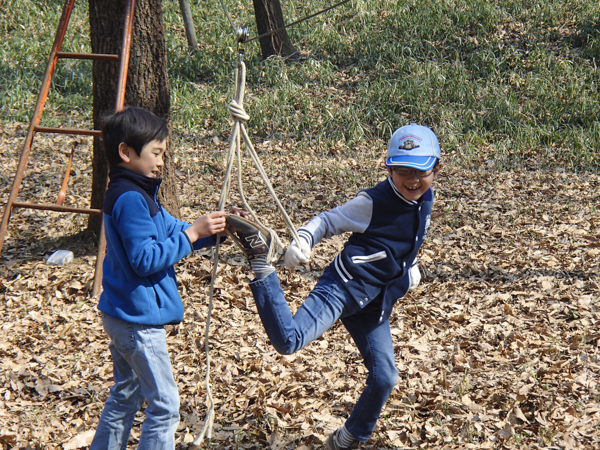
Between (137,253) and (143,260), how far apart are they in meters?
0.04

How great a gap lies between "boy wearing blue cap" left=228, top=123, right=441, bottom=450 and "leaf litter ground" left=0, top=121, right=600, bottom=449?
0.66 metres

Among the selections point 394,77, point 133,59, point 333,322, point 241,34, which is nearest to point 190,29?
point 394,77

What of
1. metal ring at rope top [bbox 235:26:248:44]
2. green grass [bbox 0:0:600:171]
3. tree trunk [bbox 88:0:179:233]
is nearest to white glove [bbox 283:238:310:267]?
metal ring at rope top [bbox 235:26:248:44]

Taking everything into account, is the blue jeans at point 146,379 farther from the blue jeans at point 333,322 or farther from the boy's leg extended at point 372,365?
the boy's leg extended at point 372,365

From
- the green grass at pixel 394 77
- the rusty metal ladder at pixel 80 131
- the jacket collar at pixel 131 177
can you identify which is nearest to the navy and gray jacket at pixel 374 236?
the jacket collar at pixel 131 177

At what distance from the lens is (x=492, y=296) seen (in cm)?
460

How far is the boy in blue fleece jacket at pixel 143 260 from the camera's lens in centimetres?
228

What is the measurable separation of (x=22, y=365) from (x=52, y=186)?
3255 mm

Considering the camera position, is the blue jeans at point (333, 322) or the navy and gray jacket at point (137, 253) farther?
the blue jeans at point (333, 322)

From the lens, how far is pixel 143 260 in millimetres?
2244

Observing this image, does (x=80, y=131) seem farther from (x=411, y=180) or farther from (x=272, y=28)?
(x=272, y=28)

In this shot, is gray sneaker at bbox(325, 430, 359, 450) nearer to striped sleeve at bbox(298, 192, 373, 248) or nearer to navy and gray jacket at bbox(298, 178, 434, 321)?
navy and gray jacket at bbox(298, 178, 434, 321)

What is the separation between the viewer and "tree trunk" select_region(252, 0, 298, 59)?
30.4 feet

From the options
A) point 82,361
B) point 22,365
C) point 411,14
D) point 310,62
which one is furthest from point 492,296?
point 411,14
